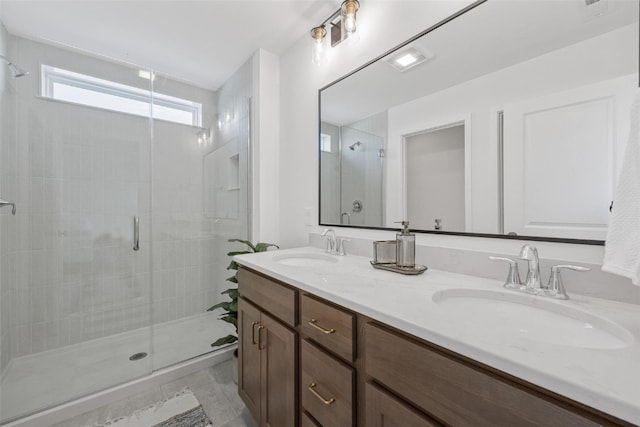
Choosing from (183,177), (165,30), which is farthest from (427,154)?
(183,177)

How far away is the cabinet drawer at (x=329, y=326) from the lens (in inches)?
29.3

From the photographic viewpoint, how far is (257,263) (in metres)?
1.23

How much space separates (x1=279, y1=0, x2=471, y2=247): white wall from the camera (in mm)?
1271

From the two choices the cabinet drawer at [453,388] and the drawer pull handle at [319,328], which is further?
the drawer pull handle at [319,328]

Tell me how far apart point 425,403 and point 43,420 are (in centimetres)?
198

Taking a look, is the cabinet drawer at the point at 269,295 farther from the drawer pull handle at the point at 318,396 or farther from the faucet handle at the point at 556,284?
the faucet handle at the point at 556,284

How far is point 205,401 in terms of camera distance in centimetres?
154

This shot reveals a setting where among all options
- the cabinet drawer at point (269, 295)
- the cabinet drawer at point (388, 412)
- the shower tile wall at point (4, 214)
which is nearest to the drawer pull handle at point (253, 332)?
the cabinet drawer at point (269, 295)

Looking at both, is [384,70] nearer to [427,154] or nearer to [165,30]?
[427,154]

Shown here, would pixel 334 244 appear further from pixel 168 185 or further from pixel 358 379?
pixel 168 185

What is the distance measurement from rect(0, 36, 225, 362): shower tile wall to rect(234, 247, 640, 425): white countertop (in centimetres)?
183

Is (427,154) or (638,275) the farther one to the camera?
(427,154)

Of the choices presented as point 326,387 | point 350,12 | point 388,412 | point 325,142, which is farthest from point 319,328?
point 350,12

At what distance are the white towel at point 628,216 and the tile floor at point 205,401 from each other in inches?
64.6
